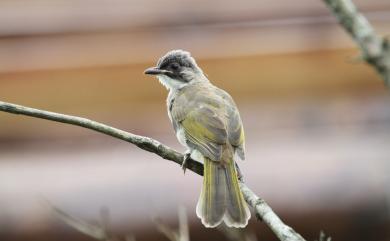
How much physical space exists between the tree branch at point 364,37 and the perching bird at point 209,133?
108 centimetres

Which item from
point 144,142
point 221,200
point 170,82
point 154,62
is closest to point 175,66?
point 170,82

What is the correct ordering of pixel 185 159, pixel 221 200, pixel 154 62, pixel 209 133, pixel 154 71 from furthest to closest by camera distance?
pixel 154 62, pixel 154 71, pixel 209 133, pixel 185 159, pixel 221 200

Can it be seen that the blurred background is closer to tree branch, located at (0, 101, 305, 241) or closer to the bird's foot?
the bird's foot

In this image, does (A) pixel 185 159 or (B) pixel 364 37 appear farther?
(A) pixel 185 159

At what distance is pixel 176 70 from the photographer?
263 inches

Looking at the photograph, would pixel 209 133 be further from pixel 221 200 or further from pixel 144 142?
pixel 144 142

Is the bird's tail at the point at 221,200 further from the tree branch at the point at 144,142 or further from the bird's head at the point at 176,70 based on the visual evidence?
the bird's head at the point at 176,70

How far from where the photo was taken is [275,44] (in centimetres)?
1143

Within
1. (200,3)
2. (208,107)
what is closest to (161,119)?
(200,3)

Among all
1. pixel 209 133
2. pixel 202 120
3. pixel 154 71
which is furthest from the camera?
pixel 154 71

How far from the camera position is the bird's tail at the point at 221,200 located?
4734 mm

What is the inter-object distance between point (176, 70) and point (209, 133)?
119 cm

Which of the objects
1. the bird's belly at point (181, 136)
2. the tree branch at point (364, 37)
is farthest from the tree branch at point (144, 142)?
the bird's belly at point (181, 136)

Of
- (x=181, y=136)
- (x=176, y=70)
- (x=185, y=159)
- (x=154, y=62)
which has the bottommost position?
(x=185, y=159)
